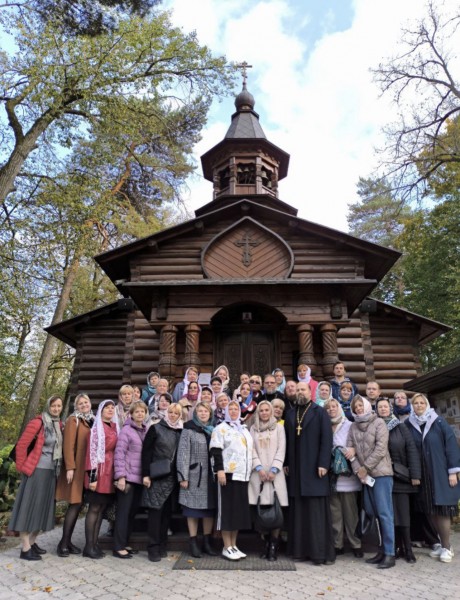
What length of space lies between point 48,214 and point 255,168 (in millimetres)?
7094

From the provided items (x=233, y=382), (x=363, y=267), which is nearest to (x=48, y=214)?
(x=233, y=382)

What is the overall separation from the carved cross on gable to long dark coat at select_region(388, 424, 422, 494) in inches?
230

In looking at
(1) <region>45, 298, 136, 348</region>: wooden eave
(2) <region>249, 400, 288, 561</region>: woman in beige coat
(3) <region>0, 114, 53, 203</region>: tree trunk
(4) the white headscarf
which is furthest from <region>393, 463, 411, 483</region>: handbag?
(3) <region>0, 114, 53, 203</region>: tree trunk

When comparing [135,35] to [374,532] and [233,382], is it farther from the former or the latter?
[374,532]

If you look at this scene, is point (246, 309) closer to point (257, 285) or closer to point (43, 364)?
point (257, 285)

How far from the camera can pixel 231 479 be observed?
5426 mm

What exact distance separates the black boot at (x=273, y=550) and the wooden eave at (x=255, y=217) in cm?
721

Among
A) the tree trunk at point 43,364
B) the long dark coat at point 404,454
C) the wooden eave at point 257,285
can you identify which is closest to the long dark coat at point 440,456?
the long dark coat at point 404,454

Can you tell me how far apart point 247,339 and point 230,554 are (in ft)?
19.1

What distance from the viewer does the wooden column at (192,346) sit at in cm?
914

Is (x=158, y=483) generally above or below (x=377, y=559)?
above

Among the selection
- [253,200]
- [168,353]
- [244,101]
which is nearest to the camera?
[168,353]

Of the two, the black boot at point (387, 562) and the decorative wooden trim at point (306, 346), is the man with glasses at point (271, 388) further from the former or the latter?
the black boot at point (387, 562)

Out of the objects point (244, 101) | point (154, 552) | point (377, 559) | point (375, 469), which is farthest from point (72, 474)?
point (244, 101)
